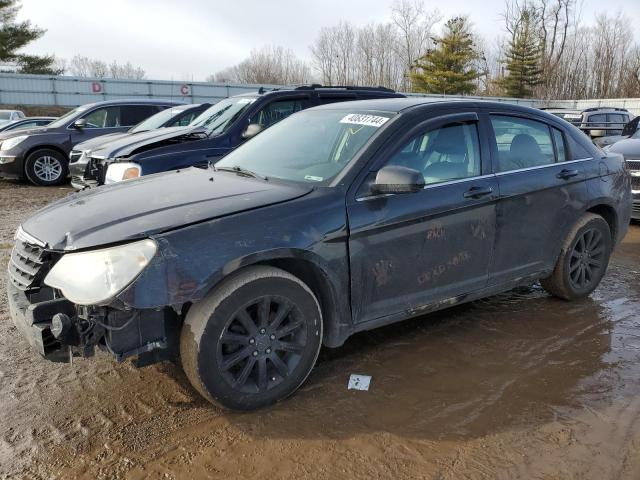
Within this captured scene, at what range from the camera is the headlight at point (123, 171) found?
6383 mm

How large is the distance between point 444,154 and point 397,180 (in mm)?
732

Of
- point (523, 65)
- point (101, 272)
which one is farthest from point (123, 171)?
point (523, 65)

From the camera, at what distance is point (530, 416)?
2.91 m

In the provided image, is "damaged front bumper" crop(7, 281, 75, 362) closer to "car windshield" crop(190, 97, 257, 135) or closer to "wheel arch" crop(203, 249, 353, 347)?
"wheel arch" crop(203, 249, 353, 347)

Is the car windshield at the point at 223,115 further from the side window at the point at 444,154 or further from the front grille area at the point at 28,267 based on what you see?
the front grille area at the point at 28,267

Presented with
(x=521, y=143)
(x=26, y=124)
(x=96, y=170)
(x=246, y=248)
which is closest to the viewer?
(x=246, y=248)

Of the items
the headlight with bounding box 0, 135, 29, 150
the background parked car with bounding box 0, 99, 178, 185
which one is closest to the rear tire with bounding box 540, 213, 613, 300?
the background parked car with bounding box 0, 99, 178, 185

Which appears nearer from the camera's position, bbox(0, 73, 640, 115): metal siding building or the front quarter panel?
the front quarter panel

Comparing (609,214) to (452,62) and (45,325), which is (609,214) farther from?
(452,62)

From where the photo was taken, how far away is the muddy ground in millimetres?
2521

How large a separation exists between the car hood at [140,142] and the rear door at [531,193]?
171 inches

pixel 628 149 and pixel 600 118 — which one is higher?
pixel 600 118

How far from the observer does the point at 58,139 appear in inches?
452

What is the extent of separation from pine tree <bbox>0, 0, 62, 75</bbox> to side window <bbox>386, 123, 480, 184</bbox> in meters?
44.2
